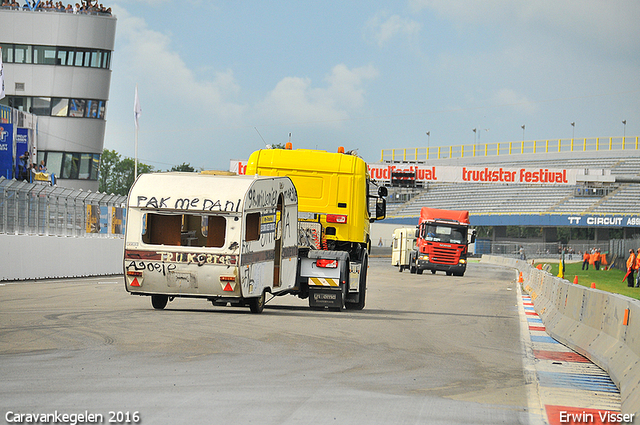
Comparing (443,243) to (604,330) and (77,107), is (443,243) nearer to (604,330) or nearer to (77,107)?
(77,107)

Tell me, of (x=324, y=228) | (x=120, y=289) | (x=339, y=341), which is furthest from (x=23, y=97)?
(x=339, y=341)

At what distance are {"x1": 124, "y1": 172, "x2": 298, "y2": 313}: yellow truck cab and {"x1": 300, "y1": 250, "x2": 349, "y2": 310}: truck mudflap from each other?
1.80 m

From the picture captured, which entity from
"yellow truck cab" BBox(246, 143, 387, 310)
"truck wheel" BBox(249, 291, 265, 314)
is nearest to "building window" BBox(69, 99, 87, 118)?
"yellow truck cab" BBox(246, 143, 387, 310)

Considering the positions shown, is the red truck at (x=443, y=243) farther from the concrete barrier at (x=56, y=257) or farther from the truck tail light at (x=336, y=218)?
the truck tail light at (x=336, y=218)

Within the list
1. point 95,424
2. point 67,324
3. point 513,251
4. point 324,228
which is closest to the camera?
point 95,424

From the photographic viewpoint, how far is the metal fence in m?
26.4

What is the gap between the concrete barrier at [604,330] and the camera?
26.3 ft

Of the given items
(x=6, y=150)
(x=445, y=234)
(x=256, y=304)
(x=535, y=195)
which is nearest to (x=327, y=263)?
(x=256, y=304)

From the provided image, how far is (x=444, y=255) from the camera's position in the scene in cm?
4669

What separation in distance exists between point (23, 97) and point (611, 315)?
2245 inches

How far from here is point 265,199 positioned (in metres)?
15.2

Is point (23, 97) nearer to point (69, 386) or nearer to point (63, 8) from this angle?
point (63, 8)

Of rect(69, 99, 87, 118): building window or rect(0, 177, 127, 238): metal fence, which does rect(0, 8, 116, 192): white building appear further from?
rect(0, 177, 127, 238): metal fence

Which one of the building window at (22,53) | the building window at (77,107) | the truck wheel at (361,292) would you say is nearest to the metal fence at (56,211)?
the truck wheel at (361,292)
